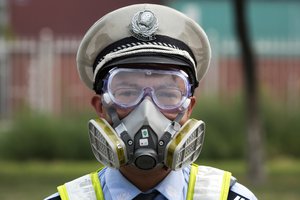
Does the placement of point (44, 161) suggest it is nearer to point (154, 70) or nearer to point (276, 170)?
point (276, 170)

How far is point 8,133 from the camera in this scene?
16406 millimetres

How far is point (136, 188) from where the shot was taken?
2928 millimetres

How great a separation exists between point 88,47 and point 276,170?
419 inches

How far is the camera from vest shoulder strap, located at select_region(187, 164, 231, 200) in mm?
2938

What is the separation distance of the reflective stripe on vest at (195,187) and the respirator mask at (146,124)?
0.33 ft

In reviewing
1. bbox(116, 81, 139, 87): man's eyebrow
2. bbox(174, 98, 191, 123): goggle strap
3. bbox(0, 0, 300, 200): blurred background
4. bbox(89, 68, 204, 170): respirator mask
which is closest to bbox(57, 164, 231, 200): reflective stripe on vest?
bbox(89, 68, 204, 170): respirator mask

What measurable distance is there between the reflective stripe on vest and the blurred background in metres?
7.25

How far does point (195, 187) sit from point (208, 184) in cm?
4

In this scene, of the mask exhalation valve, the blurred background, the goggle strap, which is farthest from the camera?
the blurred background

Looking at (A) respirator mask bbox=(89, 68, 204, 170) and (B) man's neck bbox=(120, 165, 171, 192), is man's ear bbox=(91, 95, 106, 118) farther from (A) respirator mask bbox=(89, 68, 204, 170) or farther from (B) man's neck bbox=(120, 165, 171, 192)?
(B) man's neck bbox=(120, 165, 171, 192)

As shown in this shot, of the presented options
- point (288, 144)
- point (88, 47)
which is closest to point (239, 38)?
point (288, 144)

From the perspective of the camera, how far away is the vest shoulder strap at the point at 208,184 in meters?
2.94

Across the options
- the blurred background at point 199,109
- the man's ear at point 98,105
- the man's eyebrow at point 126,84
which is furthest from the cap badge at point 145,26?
the blurred background at point 199,109

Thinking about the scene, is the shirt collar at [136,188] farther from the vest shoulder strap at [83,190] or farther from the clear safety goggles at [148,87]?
the clear safety goggles at [148,87]
